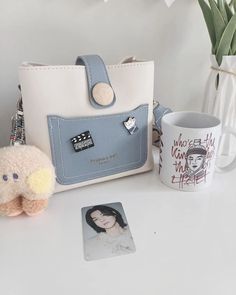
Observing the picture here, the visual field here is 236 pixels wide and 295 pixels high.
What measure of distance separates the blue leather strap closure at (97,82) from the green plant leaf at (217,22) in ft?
0.72

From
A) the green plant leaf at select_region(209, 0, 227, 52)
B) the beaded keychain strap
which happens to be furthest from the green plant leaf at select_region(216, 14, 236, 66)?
the beaded keychain strap

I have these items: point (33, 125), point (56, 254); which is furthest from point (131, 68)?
point (56, 254)

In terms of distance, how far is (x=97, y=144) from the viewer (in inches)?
18.6

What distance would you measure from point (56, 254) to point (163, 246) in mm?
119

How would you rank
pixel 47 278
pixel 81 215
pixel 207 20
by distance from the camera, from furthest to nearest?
pixel 207 20
pixel 81 215
pixel 47 278

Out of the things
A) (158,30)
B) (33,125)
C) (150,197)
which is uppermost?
(158,30)

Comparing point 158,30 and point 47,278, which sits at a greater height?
point 158,30

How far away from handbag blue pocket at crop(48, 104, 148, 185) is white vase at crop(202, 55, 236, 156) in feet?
0.48

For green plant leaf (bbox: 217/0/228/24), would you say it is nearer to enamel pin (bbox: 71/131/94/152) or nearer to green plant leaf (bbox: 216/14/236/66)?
green plant leaf (bbox: 216/14/236/66)

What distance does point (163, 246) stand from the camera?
37 centimetres

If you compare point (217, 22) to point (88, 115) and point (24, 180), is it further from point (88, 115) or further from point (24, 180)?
point (24, 180)

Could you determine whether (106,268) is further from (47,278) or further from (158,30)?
(158,30)

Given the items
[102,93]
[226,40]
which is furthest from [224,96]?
[102,93]

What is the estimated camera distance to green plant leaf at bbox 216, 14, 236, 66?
52 centimetres
